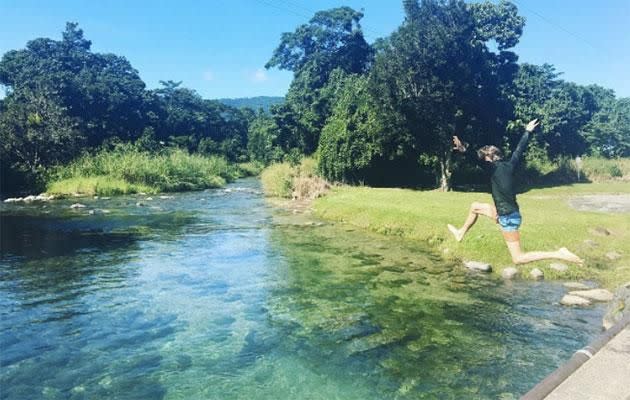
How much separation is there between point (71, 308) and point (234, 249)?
29.7 ft

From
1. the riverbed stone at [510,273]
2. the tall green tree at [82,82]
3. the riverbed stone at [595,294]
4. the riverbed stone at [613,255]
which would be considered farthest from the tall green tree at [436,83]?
the tall green tree at [82,82]

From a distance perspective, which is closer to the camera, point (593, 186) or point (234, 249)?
point (234, 249)

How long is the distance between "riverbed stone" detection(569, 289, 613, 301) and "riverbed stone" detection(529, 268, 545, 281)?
5.86ft

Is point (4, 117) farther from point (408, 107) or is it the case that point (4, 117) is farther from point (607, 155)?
point (607, 155)

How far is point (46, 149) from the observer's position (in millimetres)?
54188

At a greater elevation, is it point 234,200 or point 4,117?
point 4,117

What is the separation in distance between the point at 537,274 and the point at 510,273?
32.3 inches

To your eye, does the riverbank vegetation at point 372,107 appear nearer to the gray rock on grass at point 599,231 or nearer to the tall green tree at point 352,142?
the tall green tree at point 352,142

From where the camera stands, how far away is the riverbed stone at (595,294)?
14.6 metres

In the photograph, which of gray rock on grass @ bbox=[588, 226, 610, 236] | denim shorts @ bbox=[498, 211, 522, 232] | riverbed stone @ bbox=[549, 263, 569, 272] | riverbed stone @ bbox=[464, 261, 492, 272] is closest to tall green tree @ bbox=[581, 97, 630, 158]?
gray rock on grass @ bbox=[588, 226, 610, 236]

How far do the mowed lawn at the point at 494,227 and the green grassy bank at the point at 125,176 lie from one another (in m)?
25.3

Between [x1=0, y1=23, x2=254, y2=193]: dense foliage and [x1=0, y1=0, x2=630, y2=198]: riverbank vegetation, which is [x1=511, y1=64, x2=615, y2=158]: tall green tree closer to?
[x1=0, y1=0, x2=630, y2=198]: riverbank vegetation

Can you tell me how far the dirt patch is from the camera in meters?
27.7

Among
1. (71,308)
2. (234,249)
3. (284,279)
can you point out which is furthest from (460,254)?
(71,308)
